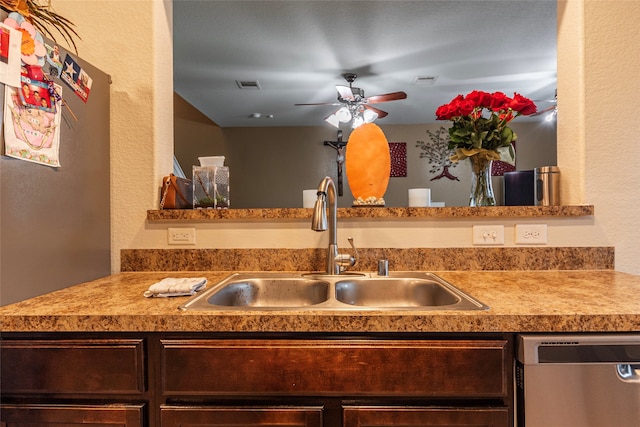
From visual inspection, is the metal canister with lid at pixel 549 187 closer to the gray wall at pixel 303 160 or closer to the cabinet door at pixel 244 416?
the cabinet door at pixel 244 416

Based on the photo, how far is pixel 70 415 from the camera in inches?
33.7

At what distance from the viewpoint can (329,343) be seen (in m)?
0.86

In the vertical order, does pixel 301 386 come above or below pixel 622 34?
below

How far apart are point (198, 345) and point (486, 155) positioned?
1.24 meters

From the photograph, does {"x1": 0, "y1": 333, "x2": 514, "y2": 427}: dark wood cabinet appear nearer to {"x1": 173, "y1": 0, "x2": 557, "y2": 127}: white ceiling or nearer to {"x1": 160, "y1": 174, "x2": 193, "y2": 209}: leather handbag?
{"x1": 160, "y1": 174, "x2": 193, "y2": 209}: leather handbag

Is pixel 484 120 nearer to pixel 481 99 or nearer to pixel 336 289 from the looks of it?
pixel 481 99

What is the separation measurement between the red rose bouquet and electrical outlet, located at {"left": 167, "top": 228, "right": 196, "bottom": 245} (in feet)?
3.53

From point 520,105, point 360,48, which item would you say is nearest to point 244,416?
point 520,105

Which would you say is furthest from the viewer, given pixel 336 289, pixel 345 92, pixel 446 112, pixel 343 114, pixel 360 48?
pixel 343 114

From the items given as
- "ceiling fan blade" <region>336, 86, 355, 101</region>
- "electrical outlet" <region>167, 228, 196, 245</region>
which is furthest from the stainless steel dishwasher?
"ceiling fan blade" <region>336, 86, 355, 101</region>

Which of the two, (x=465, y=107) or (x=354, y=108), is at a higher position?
(x=354, y=108)

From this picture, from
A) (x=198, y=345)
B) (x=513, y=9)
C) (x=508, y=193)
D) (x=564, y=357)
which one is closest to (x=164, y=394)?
(x=198, y=345)

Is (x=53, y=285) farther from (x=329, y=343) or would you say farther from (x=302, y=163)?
(x=302, y=163)

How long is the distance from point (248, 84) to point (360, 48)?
58.2 inches
